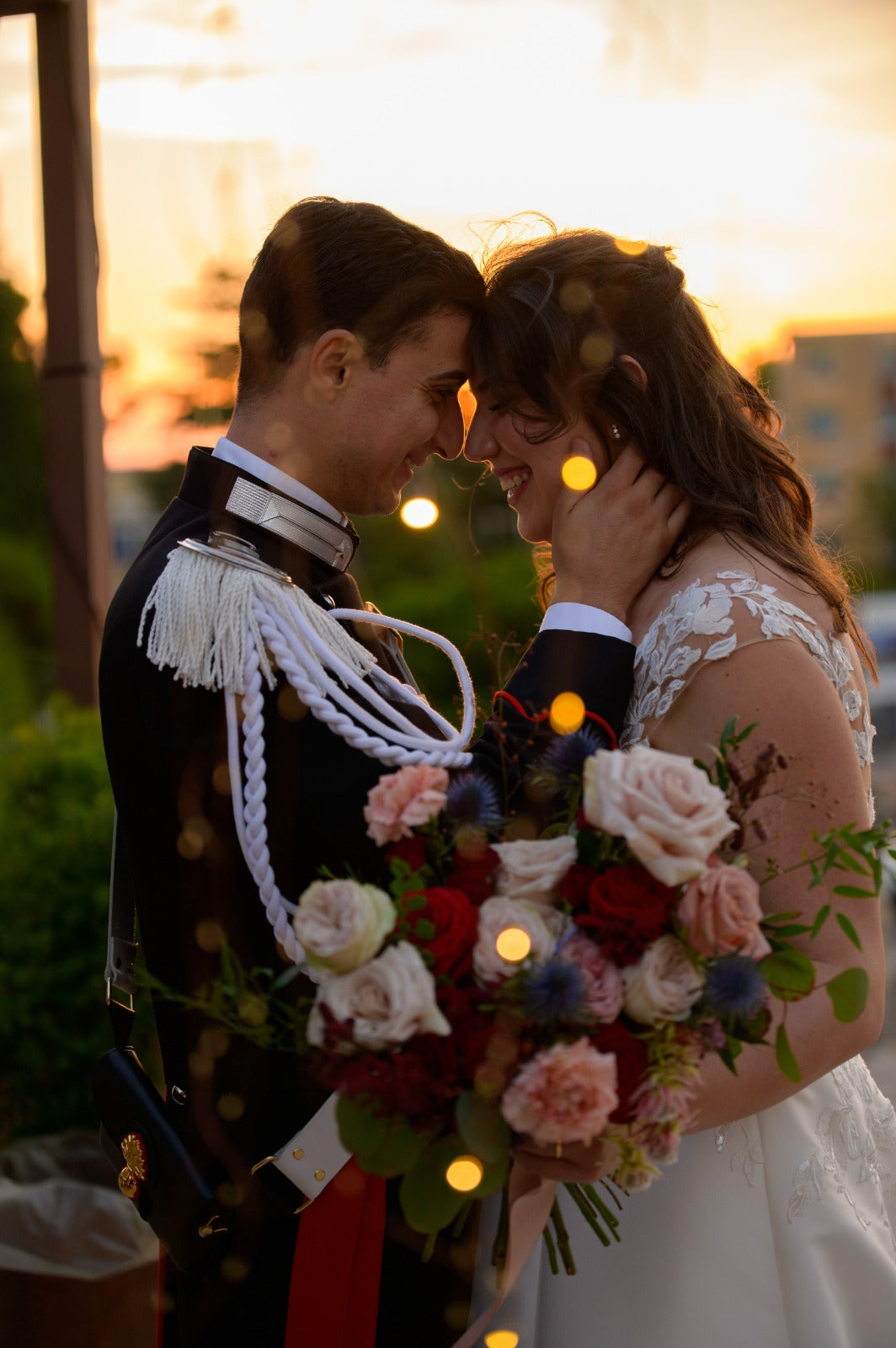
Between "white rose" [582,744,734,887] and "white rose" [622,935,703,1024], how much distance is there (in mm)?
80

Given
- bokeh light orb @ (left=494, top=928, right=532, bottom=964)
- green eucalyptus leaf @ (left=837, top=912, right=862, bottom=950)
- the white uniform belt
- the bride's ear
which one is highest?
the bride's ear

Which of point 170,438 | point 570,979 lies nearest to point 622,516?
point 570,979

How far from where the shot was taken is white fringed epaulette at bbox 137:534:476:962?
172 centimetres

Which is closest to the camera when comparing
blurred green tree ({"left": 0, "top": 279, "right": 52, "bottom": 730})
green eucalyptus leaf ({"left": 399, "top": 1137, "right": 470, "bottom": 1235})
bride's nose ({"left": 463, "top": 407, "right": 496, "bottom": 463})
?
green eucalyptus leaf ({"left": 399, "top": 1137, "right": 470, "bottom": 1235})

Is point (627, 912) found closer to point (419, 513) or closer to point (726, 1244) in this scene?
point (726, 1244)

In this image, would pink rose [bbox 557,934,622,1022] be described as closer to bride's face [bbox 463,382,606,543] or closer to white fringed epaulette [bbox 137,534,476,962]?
white fringed epaulette [bbox 137,534,476,962]

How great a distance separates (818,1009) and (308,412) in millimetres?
1296

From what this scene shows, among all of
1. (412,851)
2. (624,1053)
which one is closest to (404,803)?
(412,851)

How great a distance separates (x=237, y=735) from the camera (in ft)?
5.78

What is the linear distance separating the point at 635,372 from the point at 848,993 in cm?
117

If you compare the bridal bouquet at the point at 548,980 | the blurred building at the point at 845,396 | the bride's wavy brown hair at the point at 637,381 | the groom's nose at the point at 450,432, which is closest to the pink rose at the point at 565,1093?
the bridal bouquet at the point at 548,980

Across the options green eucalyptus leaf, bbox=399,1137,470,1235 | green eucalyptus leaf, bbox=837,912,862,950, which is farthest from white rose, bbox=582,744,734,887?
green eucalyptus leaf, bbox=399,1137,470,1235

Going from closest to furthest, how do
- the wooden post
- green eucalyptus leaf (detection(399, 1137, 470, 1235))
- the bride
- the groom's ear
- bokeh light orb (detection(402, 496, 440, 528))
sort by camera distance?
green eucalyptus leaf (detection(399, 1137, 470, 1235)), the bride, the groom's ear, bokeh light orb (detection(402, 496, 440, 528)), the wooden post

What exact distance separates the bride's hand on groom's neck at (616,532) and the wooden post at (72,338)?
85.4 inches
